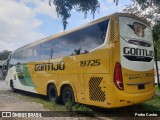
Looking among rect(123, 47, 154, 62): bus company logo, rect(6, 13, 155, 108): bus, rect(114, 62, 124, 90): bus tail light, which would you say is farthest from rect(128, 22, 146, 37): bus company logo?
rect(114, 62, 124, 90): bus tail light

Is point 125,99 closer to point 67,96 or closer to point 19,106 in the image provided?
point 67,96

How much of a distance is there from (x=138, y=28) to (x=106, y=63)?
1980mm

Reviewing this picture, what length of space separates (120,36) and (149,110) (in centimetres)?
343

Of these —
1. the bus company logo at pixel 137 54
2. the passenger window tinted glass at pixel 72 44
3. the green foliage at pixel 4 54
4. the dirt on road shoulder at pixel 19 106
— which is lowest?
the dirt on road shoulder at pixel 19 106

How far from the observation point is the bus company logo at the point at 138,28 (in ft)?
30.6

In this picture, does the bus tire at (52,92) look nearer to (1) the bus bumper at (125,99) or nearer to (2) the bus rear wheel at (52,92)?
(2) the bus rear wheel at (52,92)

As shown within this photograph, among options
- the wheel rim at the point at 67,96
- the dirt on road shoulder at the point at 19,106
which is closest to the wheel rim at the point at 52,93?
the dirt on road shoulder at the point at 19,106

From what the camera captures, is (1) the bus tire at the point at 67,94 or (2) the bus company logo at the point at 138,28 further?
(1) the bus tire at the point at 67,94

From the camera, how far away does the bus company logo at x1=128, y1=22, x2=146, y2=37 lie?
9.32m

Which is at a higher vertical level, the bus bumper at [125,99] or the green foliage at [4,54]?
the green foliage at [4,54]

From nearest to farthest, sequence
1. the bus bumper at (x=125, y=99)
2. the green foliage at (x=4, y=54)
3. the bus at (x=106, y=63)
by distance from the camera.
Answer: the bus bumper at (x=125, y=99) → the bus at (x=106, y=63) → the green foliage at (x=4, y=54)

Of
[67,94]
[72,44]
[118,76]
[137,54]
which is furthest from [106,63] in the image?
[67,94]

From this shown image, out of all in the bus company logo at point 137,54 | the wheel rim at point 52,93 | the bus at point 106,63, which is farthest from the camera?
the wheel rim at point 52,93

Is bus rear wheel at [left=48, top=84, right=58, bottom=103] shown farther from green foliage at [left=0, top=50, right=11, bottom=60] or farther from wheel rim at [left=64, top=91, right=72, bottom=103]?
green foliage at [left=0, top=50, right=11, bottom=60]
